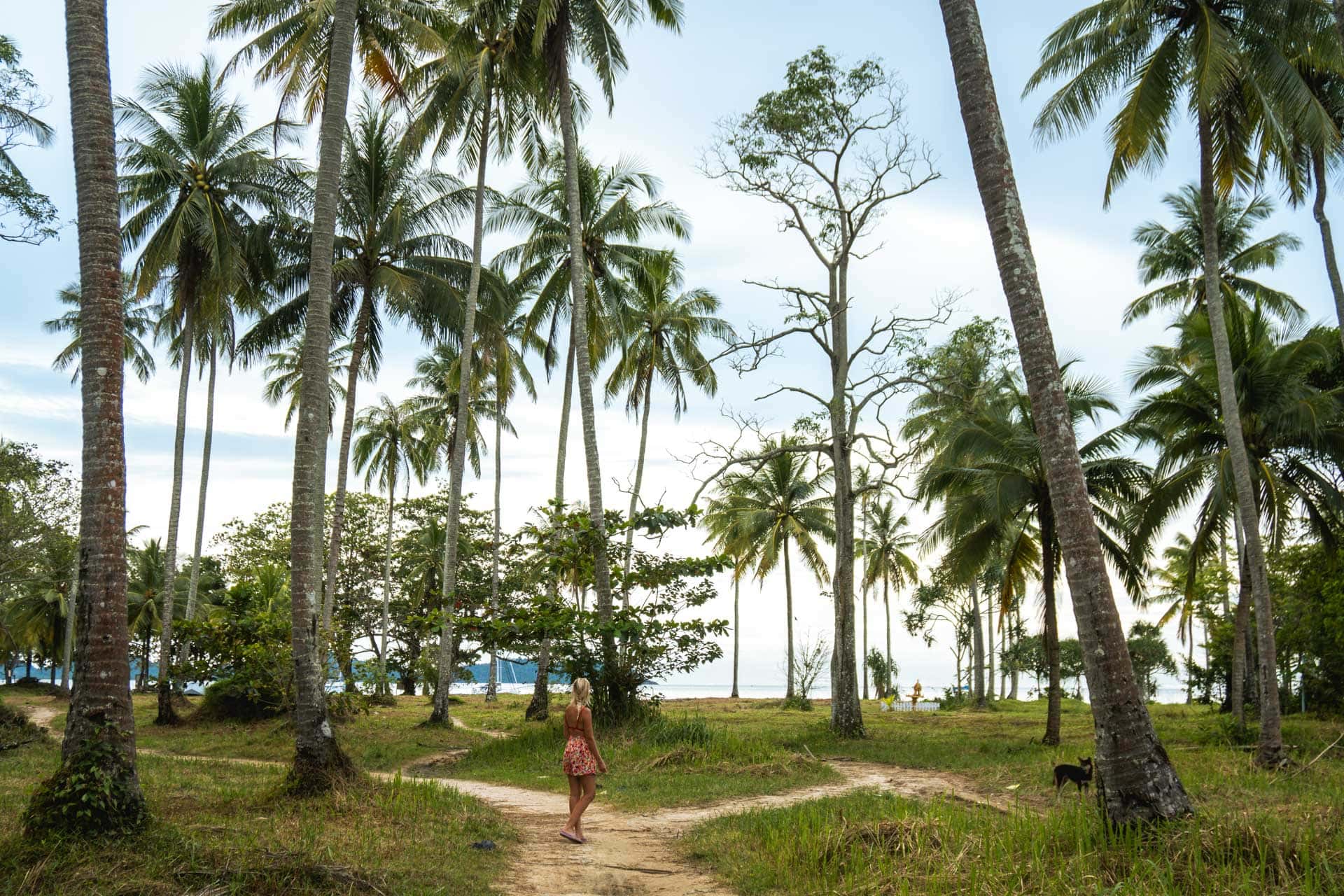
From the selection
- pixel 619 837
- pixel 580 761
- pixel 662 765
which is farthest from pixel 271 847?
pixel 662 765

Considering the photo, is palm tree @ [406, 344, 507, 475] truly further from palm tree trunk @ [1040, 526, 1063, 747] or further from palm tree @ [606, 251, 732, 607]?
palm tree trunk @ [1040, 526, 1063, 747]

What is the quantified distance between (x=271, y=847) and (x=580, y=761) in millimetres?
2794

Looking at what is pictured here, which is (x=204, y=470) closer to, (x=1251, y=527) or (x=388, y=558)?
(x=388, y=558)

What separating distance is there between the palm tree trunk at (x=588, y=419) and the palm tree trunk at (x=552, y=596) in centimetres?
85

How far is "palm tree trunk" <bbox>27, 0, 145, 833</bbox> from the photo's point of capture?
669cm

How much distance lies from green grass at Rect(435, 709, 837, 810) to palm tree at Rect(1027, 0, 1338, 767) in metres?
7.91

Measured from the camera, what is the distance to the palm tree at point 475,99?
748 inches

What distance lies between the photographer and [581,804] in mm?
8578

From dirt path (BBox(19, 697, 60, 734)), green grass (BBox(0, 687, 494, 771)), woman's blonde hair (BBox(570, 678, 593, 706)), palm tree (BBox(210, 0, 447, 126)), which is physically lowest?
dirt path (BBox(19, 697, 60, 734))

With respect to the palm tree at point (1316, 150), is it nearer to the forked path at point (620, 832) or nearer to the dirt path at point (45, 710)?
the forked path at point (620, 832)

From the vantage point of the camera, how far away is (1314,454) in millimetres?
17656

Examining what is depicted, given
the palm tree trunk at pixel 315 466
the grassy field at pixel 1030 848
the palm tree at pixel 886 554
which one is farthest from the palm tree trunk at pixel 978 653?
the palm tree trunk at pixel 315 466

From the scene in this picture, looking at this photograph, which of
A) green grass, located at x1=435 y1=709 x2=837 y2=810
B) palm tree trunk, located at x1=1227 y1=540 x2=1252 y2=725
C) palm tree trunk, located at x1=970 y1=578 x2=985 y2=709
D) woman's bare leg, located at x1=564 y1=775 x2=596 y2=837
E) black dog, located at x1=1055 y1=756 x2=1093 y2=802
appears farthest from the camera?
palm tree trunk, located at x1=970 y1=578 x2=985 y2=709

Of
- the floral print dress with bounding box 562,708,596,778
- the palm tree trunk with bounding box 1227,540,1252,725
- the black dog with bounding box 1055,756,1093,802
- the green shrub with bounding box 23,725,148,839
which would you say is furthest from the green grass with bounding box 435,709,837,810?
the palm tree trunk with bounding box 1227,540,1252,725
